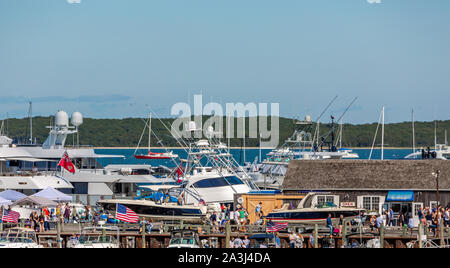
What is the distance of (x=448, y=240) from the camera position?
41.6m

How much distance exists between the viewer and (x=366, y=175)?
5094 centimetres

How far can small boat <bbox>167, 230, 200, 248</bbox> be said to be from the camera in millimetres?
39812

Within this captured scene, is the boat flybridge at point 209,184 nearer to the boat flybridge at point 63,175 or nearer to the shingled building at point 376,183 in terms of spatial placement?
the shingled building at point 376,183

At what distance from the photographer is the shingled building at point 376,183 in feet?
161

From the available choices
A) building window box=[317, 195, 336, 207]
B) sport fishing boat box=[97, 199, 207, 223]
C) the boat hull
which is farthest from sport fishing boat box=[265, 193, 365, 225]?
sport fishing boat box=[97, 199, 207, 223]

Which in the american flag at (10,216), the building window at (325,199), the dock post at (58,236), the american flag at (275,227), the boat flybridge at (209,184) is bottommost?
the dock post at (58,236)

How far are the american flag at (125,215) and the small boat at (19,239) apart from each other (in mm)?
5022

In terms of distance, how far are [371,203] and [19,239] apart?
67.0 ft

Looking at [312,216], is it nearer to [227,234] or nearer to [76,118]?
[227,234]

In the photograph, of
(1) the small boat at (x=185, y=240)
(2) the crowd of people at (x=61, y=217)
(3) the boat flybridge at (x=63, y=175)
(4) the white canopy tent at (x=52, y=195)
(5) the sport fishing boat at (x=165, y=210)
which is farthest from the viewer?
(3) the boat flybridge at (x=63, y=175)

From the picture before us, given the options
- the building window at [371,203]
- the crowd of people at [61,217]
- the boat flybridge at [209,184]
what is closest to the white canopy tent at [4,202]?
the crowd of people at [61,217]

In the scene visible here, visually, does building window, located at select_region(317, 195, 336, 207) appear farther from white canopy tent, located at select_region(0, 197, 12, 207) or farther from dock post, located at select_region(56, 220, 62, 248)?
white canopy tent, located at select_region(0, 197, 12, 207)

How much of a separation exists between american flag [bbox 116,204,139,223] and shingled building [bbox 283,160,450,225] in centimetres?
979

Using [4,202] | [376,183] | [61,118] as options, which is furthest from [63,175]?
[376,183]
